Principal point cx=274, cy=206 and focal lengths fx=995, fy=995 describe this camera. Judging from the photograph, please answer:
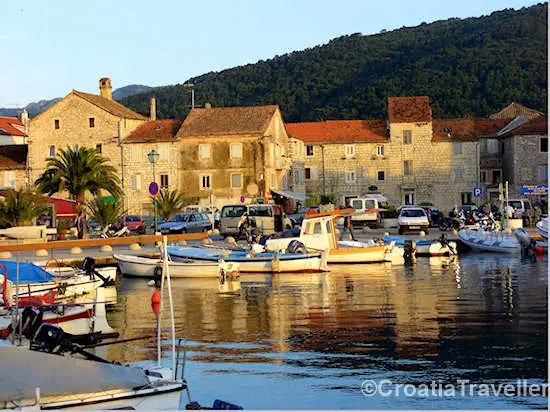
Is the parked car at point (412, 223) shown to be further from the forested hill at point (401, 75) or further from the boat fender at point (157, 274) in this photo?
the forested hill at point (401, 75)

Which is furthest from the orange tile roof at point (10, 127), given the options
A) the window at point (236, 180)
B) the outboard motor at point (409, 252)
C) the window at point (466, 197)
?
the outboard motor at point (409, 252)

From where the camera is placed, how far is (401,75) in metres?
132

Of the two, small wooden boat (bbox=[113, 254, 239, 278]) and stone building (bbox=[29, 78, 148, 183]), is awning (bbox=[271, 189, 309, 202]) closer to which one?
stone building (bbox=[29, 78, 148, 183])

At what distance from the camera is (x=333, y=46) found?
556ft

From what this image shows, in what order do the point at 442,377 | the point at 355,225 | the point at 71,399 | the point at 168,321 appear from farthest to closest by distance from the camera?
the point at 355,225
the point at 168,321
the point at 442,377
the point at 71,399

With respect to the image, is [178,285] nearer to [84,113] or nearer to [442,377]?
[442,377]

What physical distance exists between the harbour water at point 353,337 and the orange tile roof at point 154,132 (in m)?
40.1

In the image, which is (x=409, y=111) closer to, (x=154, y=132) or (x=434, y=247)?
(x=154, y=132)

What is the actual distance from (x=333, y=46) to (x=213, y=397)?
156776mm

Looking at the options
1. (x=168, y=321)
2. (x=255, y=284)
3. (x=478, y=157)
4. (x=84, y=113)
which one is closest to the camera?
(x=168, y=321)

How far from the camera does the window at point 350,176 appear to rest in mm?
84812

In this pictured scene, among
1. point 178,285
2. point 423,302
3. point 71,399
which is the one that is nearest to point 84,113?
point 178,285

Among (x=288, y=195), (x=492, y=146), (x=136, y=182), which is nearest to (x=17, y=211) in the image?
(x=136, y=182)

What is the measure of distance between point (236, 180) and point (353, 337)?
53412mm
